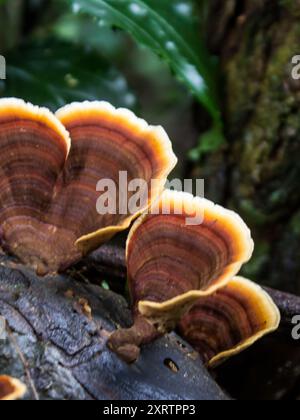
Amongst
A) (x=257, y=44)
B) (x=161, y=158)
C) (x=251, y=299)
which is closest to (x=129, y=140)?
(x=161, y=158)

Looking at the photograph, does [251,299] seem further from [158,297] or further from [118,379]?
[118,379]

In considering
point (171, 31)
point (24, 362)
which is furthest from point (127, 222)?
point (171, 31)

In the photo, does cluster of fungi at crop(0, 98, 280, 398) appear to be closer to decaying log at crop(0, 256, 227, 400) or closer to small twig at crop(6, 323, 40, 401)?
decaying log at crop(0, 256, 227, 400)

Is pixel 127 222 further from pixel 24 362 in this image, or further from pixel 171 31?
pixel 171 31

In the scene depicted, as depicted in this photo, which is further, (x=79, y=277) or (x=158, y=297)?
(x=79, y=277)

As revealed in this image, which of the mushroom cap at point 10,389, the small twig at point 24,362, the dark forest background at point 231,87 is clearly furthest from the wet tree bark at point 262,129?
the mushroom cap at point 10,389
